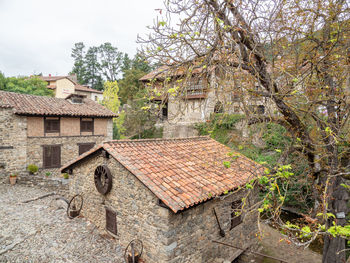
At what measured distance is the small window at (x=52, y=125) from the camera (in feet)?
50.6

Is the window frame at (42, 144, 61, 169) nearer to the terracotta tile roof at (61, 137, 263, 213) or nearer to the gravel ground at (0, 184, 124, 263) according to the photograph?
the gravel ground at (0, 184, 124, 263)

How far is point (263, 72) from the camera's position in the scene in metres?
5.02

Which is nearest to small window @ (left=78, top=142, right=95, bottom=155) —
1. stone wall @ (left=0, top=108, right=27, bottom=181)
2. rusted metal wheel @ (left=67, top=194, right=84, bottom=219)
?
stone wall @ (left=0, top=108, right=27, bottom=181)

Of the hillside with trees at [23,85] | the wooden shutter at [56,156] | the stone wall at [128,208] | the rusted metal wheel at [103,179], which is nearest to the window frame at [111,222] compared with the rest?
the stone wall at [128,208]

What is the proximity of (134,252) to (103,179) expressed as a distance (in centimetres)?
266

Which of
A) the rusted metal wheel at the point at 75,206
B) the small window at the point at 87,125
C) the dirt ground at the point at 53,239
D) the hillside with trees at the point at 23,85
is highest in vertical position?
the hillside with trees at the point at 23,85

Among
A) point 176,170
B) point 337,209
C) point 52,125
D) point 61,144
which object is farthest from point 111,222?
point 52,125

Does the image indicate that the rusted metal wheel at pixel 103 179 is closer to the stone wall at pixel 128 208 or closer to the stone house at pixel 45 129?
the stone wall at pixel 128 208

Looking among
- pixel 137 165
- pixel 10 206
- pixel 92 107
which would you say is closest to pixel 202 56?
pixel 137 165

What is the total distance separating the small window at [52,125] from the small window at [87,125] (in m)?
1.81

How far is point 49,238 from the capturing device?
7.50 m

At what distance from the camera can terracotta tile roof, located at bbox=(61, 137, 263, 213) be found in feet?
18.5

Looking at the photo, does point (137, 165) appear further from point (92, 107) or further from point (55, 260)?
point (92, 107)

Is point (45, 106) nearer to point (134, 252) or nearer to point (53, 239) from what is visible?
point (53, 239)
